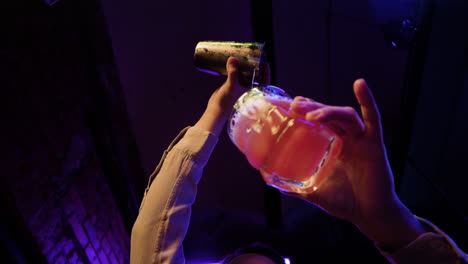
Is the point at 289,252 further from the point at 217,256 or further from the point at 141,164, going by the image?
the point at 141,164

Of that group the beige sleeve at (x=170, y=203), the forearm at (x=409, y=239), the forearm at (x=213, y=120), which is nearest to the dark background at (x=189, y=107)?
the beige sleeve at (x=170, y=203)

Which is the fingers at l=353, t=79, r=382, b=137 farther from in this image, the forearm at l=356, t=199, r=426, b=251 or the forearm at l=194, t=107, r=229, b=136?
the forearm at l=194, t=107, r=229, b=136

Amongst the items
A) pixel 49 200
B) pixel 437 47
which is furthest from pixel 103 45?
pixel 437 47

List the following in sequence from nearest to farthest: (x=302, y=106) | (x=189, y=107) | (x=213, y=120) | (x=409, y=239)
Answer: (x=302, y=106) < (x=409, y=239) < (x=213, y=120) < (x=189, y=107)

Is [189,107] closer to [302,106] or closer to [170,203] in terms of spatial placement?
[170,203]

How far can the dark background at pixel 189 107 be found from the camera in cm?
138

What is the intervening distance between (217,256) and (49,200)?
1771mm

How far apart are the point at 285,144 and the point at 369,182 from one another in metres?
0.32

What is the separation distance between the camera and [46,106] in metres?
1.49

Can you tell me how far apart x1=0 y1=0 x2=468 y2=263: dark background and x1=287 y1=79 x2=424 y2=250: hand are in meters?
1.14

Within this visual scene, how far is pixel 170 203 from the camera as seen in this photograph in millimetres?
948

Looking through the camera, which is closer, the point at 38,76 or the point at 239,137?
the point at 239,137

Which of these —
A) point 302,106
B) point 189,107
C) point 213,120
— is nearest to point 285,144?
point 302,106

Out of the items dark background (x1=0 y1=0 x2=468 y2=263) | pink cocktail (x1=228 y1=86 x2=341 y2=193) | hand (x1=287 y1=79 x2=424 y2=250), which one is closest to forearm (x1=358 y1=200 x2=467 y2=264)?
hand (x1=287 y1=79 x2=424 y2=250)
